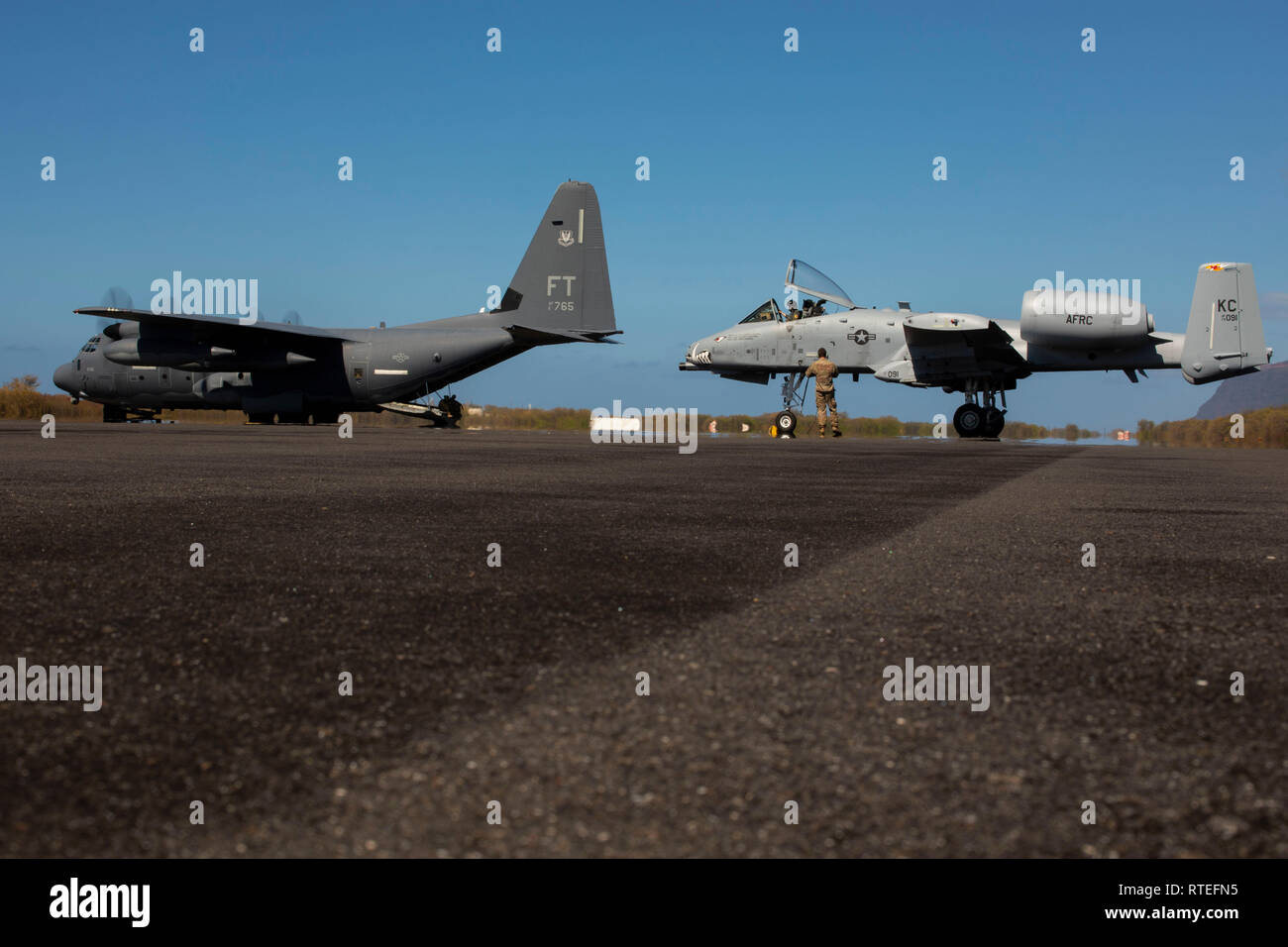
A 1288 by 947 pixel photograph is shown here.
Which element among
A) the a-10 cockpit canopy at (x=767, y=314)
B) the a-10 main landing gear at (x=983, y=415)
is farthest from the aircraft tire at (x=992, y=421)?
the a-10 cockpit canopy at (x=767, y=314)

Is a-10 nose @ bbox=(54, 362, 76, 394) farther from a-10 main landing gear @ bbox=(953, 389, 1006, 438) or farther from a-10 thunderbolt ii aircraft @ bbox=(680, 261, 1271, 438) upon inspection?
a-10 main landing gear @ bbox=(953, 389, 1006, 438)

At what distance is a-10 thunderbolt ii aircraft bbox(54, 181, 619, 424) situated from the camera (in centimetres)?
2617

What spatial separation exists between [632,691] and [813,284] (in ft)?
83.0

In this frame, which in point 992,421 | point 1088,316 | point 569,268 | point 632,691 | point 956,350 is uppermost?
point 569,268

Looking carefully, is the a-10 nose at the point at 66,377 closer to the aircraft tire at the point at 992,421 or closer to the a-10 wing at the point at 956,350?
the a-10 wing at the point at 956,350

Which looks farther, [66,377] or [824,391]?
[66,377]

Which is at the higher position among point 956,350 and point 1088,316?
point 1088,316

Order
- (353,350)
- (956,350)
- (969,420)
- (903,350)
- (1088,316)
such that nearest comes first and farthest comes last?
(1088,316), (956,350), (903,350), (969,420), (353,350)

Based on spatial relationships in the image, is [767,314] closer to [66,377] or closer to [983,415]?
[983,415]

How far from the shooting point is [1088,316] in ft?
76.6

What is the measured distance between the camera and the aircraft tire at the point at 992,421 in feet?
84.2

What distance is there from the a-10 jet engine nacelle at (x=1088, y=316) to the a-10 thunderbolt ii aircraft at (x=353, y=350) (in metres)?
11.5

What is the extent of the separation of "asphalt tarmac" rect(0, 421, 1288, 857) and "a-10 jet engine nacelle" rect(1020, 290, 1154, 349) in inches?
761

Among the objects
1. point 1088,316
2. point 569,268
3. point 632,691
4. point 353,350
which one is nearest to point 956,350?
point 1088,316
